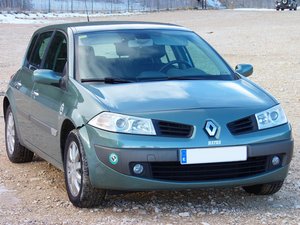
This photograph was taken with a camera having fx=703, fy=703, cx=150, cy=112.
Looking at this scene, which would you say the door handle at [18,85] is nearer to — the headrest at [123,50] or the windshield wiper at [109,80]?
the headrest at [123,50]

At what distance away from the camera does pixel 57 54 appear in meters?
6.57

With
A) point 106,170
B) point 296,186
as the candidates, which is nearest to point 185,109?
point 106,170

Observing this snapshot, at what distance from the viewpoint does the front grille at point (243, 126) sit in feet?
17.0

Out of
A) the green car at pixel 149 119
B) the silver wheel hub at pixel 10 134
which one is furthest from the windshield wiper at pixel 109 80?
the silver wheel hub at pixel 10 134

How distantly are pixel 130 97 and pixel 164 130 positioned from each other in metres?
0.46

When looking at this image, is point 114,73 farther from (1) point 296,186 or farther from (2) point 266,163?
(1) point 296,186

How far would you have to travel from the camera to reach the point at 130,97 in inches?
212

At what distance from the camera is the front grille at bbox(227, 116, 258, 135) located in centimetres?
519

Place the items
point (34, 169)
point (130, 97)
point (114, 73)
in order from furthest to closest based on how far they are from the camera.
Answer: point (34, 169) < point (114, 73) < point (130, 97)

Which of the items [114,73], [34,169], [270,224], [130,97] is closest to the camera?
[270,224]

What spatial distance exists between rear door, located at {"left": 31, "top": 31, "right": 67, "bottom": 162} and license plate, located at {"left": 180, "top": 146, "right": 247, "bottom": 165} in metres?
1.27

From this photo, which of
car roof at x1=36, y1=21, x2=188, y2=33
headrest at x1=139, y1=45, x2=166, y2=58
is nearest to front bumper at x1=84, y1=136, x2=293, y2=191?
headrest at x1=139, y1=45, x2=166, y2=58

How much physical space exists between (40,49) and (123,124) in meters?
2.44

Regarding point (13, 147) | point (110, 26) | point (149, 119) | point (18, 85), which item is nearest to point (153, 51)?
point (110, 26)
